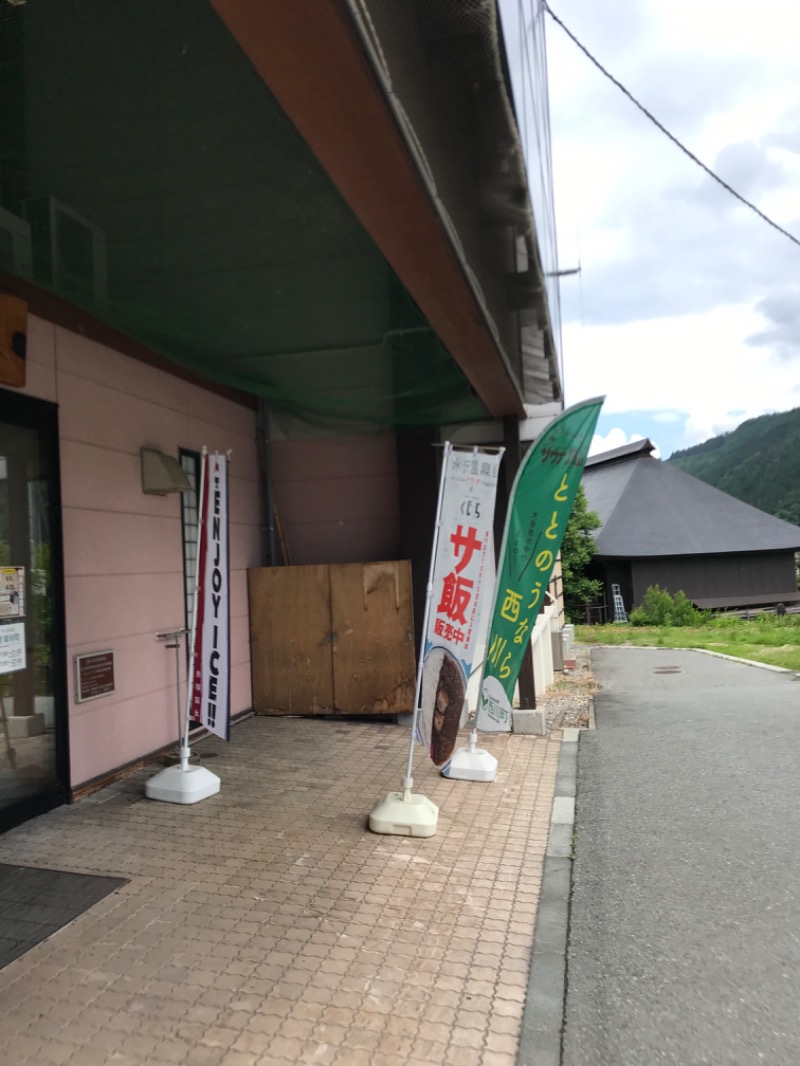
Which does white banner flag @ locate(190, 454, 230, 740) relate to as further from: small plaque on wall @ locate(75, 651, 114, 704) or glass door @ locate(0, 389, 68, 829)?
glass door @ locate(0, 389, 68, 829)

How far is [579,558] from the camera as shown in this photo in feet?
78.2

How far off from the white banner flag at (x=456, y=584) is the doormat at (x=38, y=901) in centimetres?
205

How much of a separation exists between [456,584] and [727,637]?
48.0 ft

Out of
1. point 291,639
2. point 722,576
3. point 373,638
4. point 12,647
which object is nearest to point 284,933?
point 12,647

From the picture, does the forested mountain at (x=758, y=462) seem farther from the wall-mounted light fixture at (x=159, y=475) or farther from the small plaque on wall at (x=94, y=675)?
the small plaque on wall at (x=94, y=675)

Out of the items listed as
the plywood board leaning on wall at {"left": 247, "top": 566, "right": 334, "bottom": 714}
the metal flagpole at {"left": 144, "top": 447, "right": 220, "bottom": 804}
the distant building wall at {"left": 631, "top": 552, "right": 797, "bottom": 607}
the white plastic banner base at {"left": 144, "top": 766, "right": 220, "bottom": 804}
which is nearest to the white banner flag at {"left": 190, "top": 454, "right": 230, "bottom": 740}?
the metal flagpole at {"left": 144, "top": 447, "right": 220, "bottom": 804}

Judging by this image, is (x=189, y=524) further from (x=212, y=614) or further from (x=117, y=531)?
(x=212, y=614)

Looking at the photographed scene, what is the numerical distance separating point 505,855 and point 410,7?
12.7 ft

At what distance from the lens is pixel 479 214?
135 inches

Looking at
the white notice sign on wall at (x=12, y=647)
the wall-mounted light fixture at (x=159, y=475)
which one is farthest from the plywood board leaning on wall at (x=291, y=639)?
the white notice sign on wall at (x=12, y=647)

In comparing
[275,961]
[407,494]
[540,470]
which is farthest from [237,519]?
[275,961]

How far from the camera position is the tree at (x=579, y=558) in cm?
2391

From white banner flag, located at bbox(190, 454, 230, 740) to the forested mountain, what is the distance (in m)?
43.1

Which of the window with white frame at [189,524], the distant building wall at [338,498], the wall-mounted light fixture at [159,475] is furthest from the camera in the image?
the distant building wall at [338,498]
